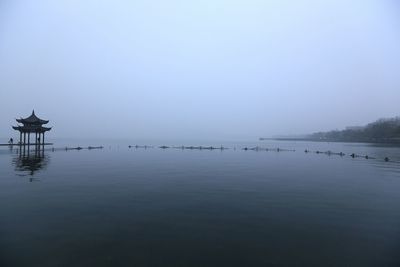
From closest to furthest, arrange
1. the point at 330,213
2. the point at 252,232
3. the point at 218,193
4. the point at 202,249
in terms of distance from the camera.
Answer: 1. the point at 202,249
2. the point at 252,232
3. the point at 330,213
4. the point at 218,193

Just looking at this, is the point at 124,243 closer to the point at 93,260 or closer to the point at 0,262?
the point at 93,260

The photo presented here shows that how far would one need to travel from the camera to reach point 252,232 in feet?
41.8

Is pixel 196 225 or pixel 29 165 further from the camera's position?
pixel 29 165

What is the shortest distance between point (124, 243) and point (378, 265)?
9411 mm

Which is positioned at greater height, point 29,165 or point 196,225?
point 29,165

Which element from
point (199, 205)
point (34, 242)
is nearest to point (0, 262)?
point (34, 242)

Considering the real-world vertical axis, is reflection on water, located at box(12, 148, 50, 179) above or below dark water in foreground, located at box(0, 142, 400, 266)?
above

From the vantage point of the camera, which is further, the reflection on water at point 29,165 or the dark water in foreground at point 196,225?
the reflection on water at point 29,165

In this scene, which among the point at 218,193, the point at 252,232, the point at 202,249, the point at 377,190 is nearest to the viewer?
the point at 202,249

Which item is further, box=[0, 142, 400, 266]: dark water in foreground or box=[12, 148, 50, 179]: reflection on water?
box=[12, 148, 50, 179]: reflection on water

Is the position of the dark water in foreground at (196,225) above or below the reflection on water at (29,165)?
below

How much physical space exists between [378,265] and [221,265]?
215 inches

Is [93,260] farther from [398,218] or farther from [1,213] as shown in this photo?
[398,218]

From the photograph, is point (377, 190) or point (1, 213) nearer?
point (1, 213)
